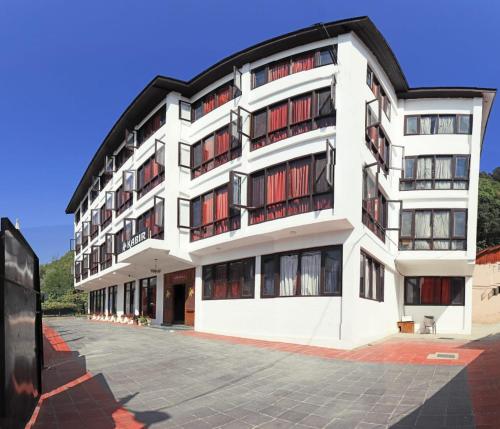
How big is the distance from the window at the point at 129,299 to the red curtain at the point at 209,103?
14.4m

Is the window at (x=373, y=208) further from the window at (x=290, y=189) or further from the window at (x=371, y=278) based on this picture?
the window at (x=290, y=189)

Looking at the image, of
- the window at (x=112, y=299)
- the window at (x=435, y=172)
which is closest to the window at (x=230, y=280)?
the window at (x=435, y=172)

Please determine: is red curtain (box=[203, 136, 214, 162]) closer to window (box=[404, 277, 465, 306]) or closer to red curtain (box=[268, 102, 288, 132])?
red curtain (box=[268, 102, 288, 132])

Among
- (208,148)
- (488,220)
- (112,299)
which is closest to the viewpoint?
(208,148)

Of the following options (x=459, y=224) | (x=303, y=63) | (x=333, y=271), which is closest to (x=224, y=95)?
(x=303, y=63)

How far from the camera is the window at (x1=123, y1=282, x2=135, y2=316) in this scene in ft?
90.0

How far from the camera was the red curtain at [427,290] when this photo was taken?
19.0 m

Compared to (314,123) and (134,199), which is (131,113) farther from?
(314,123)

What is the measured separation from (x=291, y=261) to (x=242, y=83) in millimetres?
7245

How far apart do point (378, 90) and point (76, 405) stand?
14.4 m

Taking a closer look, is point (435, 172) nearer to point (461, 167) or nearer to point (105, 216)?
point (461, 167)

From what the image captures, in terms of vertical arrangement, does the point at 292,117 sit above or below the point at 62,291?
above

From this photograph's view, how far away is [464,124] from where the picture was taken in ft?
60.8

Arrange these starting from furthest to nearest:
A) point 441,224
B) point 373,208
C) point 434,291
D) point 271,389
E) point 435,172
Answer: point 434,291 → point 435,172 → point 441,224 → point 373,208 → point 271,389
